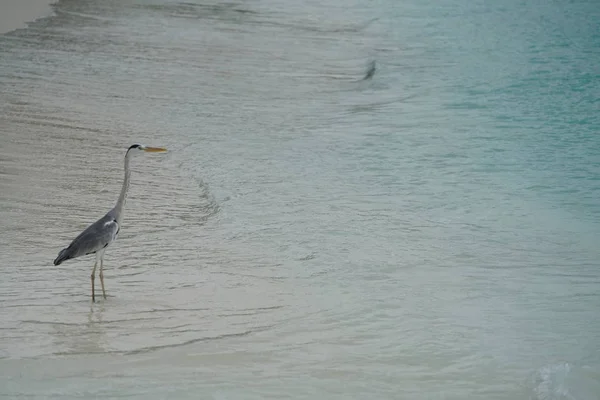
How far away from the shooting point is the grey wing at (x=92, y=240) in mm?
5988

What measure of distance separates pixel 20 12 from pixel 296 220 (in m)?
11.6

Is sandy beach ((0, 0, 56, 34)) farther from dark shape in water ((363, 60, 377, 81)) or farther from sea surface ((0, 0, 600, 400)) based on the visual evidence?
dark shape in water ((363, 60, 377, 81))

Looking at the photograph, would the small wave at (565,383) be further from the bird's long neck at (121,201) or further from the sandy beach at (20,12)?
the sandy beach at (20,12)

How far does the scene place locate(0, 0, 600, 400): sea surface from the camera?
219 inches

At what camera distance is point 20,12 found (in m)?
17.9

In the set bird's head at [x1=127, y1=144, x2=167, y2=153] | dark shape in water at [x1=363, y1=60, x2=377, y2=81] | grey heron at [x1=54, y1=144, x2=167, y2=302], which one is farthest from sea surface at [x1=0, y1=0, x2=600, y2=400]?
bird's head at [x1=127, y1=144, x2=167, y2=153]

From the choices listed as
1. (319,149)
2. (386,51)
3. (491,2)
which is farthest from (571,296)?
(491,2)

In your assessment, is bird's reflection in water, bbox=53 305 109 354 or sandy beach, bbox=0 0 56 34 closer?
bird's reflection in water, bbox=53 305 109 354

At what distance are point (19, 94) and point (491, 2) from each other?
53.4ft

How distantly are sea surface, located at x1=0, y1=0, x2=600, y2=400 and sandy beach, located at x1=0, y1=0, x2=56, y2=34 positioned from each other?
400mm

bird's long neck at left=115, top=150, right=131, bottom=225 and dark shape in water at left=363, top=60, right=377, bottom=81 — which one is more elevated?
bird's long neck at left=115, top=150, right=131, bottom=225

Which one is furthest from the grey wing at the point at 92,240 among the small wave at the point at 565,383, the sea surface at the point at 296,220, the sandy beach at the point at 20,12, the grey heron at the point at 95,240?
the sandy beach at the point at 20,12

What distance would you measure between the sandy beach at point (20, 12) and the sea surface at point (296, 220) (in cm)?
40

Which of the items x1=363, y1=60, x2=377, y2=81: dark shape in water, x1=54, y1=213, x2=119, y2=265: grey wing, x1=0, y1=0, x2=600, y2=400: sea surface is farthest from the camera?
x1=363, y1=60, x2=377, y2=81: dark shape in water
